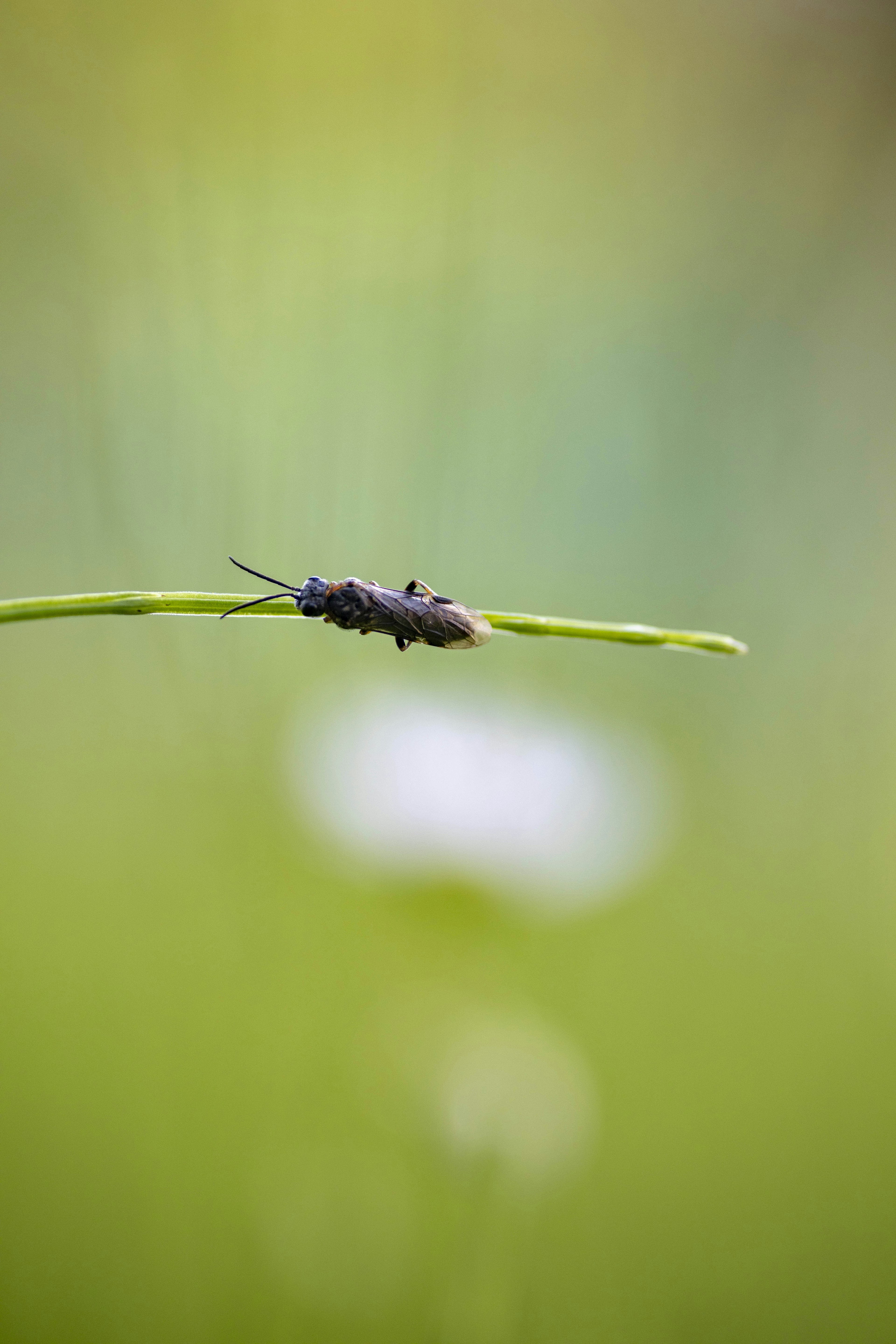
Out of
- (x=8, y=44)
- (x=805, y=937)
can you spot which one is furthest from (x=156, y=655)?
(x=805, y=937)

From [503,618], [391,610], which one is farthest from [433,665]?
[503,618]

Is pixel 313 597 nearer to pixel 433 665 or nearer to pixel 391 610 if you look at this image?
pixel 391 610

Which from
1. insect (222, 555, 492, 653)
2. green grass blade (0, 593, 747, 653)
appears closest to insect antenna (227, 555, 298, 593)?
insect (222, 555, 492, 653)

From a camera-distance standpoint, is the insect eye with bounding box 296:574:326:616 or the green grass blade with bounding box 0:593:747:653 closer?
the green grass blade with bounding box 0:593:747:653

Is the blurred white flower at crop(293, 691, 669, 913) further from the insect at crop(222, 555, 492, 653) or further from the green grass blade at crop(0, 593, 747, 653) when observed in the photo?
the green grass blade at crop(0, 593, 747, 653)

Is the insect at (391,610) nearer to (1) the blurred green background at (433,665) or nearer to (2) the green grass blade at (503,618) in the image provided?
(1) the blurred green background at (433,665)

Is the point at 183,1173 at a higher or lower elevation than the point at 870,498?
lower

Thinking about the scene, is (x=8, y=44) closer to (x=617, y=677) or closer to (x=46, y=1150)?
(x=617, y=677)
